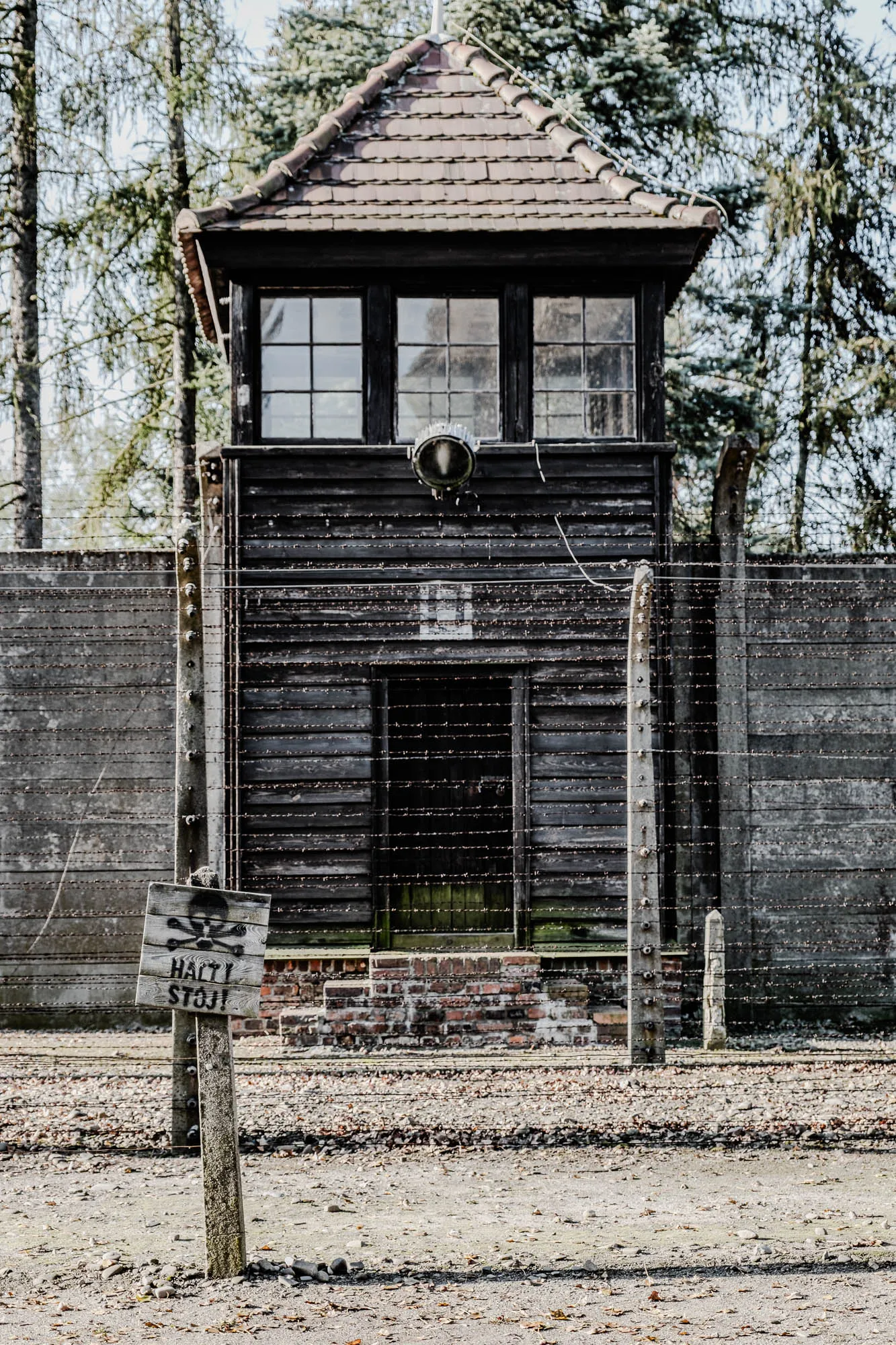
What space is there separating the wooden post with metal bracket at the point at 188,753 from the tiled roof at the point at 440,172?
472cm

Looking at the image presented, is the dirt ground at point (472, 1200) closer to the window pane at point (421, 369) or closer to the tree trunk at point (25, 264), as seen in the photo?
the window pane at point (421, 369)

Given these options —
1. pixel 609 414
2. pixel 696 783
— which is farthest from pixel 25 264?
pixel 696 783

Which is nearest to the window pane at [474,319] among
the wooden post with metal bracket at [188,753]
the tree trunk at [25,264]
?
the wooden post with metal bracket at [188,753]

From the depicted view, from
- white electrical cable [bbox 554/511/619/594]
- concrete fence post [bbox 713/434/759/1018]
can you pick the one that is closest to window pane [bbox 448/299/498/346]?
white electrical cable [bbox 554/511/619/594]

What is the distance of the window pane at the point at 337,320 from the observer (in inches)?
443

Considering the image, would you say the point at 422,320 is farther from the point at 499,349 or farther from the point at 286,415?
the point at 286,415

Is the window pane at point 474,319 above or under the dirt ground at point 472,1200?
above

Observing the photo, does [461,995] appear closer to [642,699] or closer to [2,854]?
[642,699]

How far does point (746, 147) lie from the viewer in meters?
20.6

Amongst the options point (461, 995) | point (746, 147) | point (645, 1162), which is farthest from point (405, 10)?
point (645, 1162)

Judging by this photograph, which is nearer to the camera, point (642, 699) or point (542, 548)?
point (642, 699)

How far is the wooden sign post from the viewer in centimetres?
554

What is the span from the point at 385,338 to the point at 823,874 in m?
5.44

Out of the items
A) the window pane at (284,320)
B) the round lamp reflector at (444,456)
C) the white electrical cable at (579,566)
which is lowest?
the white electrical cable at (579,566)
